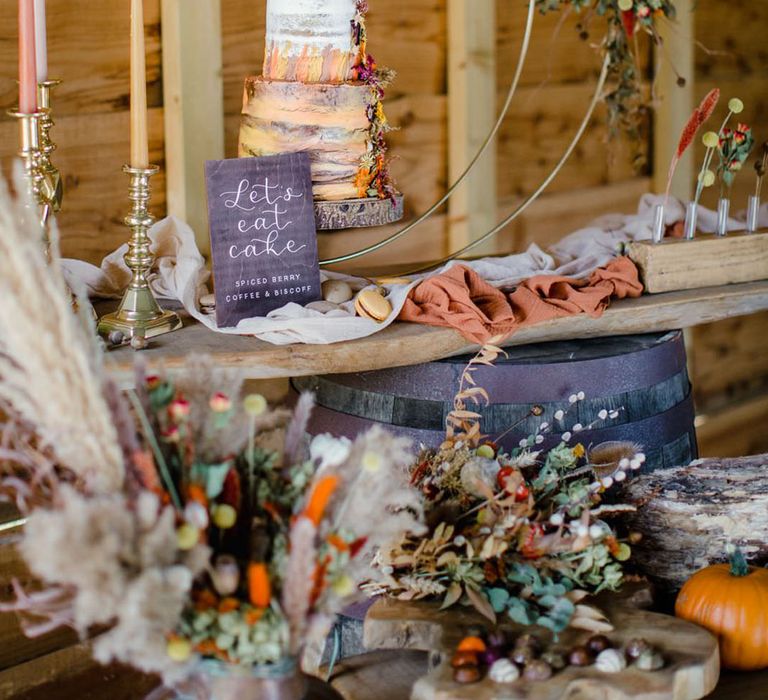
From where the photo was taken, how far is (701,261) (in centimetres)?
207

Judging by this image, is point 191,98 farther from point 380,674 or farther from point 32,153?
point 380,674

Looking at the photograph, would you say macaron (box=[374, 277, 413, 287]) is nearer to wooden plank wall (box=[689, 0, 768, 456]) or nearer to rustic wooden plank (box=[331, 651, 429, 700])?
rustic wooden plank (box=[331, 651, 429, 700])

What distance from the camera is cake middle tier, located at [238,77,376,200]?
5.73ft

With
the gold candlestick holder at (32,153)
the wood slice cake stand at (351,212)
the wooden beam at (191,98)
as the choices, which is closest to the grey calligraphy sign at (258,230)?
the wood slice cake stand at (351,212)

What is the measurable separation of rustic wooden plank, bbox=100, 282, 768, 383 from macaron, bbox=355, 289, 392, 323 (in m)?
0.02

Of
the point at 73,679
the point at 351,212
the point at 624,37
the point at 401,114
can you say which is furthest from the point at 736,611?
the point at 624,37

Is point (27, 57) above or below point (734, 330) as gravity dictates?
above

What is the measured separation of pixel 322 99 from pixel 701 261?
0.77 metres

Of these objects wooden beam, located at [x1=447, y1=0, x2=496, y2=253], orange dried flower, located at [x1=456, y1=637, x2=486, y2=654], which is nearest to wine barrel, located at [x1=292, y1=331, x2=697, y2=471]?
orange dried flower, located at [x1=456, y1=637, x2=486, y2=654]

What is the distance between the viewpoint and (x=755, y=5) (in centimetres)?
373

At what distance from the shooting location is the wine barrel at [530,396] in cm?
177

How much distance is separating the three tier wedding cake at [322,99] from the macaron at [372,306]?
0.16 meters

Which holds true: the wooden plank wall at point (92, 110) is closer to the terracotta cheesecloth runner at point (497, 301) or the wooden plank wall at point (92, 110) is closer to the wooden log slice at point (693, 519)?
the terracotta cheesecloth runner at point (497, 301)

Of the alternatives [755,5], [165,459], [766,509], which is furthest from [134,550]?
[755,5]
